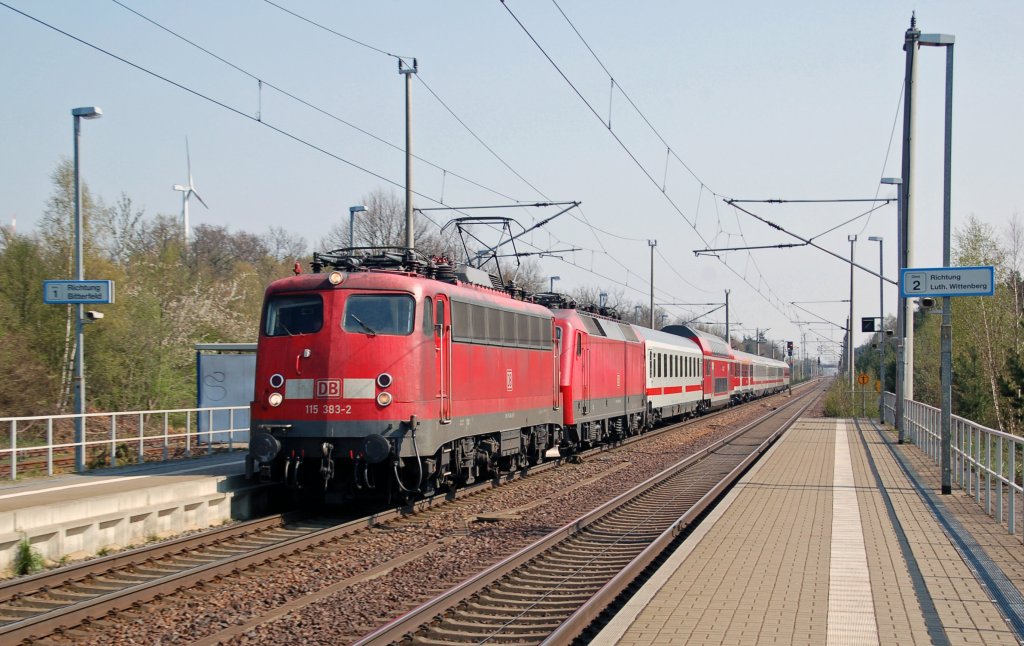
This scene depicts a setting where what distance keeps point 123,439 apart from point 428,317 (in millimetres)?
7375

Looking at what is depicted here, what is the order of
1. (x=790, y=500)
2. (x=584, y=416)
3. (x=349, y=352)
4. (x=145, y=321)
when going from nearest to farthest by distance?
(x=349, y=352) → (x=790, y=500) → (x=584, y=416) → (x=145, y=321)

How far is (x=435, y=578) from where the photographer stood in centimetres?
973

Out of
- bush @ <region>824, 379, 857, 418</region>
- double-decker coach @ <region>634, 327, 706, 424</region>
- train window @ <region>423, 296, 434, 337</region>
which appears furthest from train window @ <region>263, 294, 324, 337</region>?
bush @ <region>824, 379, 857, 418</region>

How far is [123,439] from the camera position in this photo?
1733 cm

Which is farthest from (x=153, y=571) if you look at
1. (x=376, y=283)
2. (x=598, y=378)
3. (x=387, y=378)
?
(x=598, y=378)

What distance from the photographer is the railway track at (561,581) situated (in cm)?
768

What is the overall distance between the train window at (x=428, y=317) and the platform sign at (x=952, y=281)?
23.6 ft

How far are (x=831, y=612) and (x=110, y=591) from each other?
256 inches

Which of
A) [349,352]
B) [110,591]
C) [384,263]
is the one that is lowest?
[110,591]

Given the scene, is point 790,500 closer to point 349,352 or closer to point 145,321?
point 349,352

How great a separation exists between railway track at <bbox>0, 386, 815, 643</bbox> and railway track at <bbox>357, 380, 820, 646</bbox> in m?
1.39

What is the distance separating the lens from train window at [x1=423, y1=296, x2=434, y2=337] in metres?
13.2

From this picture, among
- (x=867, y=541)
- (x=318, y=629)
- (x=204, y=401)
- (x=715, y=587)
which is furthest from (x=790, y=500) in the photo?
(x=204, y=401)

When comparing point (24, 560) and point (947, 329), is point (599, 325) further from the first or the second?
point (24, 560)
